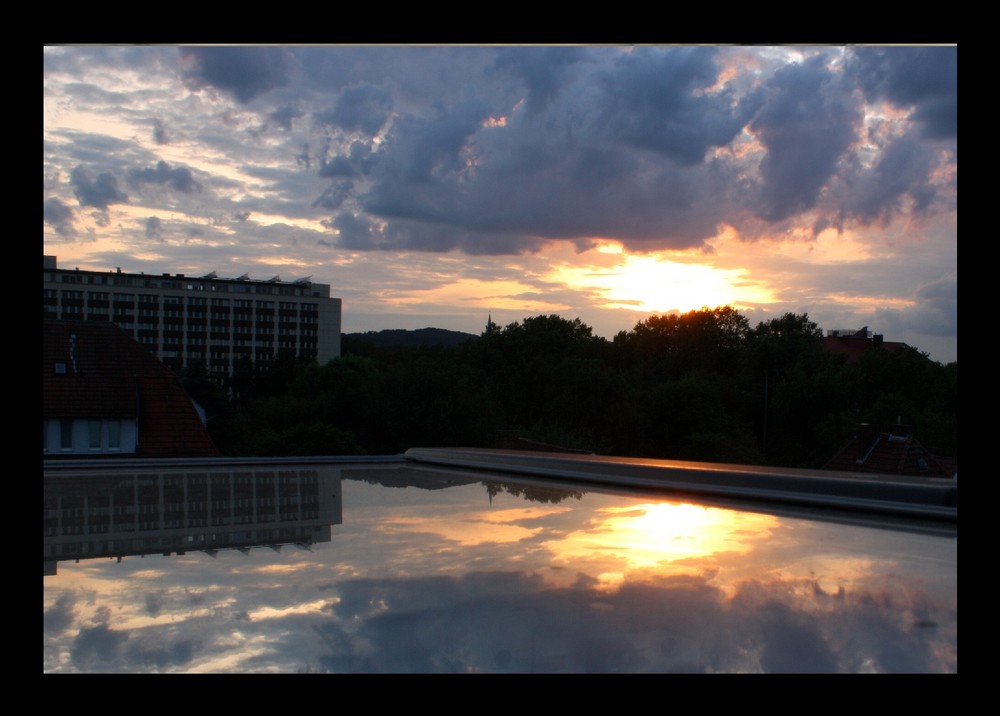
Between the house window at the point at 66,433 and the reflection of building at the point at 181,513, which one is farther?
the house window at the point at 66,433

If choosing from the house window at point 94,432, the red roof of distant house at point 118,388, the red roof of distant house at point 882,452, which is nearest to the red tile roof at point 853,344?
the red roof of distant house at point 882,452

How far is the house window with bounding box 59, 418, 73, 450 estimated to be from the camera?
55.9 ft

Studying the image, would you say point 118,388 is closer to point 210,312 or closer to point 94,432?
point 94,432

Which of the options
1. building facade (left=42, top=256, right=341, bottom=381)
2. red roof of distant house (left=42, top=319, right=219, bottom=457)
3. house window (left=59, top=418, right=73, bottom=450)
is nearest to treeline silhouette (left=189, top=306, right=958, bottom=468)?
red roof of distant house (left=42, top=319, right=219, bottom=457)

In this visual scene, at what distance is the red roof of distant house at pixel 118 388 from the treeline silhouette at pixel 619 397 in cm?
295

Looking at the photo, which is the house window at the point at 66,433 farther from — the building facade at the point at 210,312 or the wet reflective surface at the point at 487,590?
the building facade at the point at 210,312

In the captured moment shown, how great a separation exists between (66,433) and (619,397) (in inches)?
931

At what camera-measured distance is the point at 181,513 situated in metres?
2.20

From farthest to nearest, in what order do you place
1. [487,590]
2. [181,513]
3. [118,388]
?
[118,388], [181,513], [487,590]

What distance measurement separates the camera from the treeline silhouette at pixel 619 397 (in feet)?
83.9

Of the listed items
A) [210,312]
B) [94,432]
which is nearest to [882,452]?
[94,432]

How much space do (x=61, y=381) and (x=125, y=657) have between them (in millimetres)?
18862

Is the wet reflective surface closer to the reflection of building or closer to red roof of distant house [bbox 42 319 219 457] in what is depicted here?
the reflection of building
